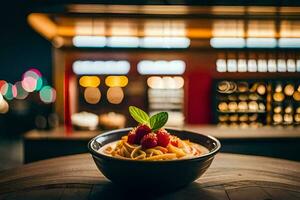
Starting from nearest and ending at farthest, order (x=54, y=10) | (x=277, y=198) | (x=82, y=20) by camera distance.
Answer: (x=277, y=198)
(x=54, y=10)
(x=82, y=20)

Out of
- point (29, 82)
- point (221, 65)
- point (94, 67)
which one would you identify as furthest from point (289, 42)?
point (29, 82)

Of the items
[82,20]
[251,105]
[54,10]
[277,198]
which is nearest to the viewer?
[277,198]

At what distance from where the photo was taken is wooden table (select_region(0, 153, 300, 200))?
1.30 meters

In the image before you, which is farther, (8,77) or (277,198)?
(8,77)

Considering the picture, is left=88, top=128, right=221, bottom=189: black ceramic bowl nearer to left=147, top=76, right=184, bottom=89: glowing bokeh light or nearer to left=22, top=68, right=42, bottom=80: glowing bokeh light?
left=147, top=76, right=184, bottom=89: glowing bokeh light

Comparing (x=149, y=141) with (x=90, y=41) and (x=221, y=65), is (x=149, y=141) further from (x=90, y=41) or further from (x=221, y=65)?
(x=221, y=65)

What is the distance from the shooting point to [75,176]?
153cm

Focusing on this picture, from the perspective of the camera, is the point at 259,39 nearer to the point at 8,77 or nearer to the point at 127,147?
the point at 127,147

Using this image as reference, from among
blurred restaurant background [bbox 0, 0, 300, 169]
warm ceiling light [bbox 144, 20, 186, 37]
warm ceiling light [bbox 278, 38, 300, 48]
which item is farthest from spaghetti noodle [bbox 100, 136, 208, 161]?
warm ceiling light [bbox 278, 38, 300, 48]

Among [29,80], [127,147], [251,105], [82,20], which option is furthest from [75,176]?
[29,80]

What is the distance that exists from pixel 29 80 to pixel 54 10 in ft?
114

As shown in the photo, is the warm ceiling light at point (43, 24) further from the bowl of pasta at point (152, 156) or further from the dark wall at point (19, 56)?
the bowl of pasta at point (152, 156)

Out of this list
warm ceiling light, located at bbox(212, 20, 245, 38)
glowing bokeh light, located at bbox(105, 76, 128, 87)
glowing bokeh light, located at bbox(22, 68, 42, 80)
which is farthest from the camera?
glowing bokeh light, located at bbox(22, 68, 42, 80)

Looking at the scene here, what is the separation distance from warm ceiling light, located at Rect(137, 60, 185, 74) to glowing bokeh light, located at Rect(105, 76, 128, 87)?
10.3 inches
